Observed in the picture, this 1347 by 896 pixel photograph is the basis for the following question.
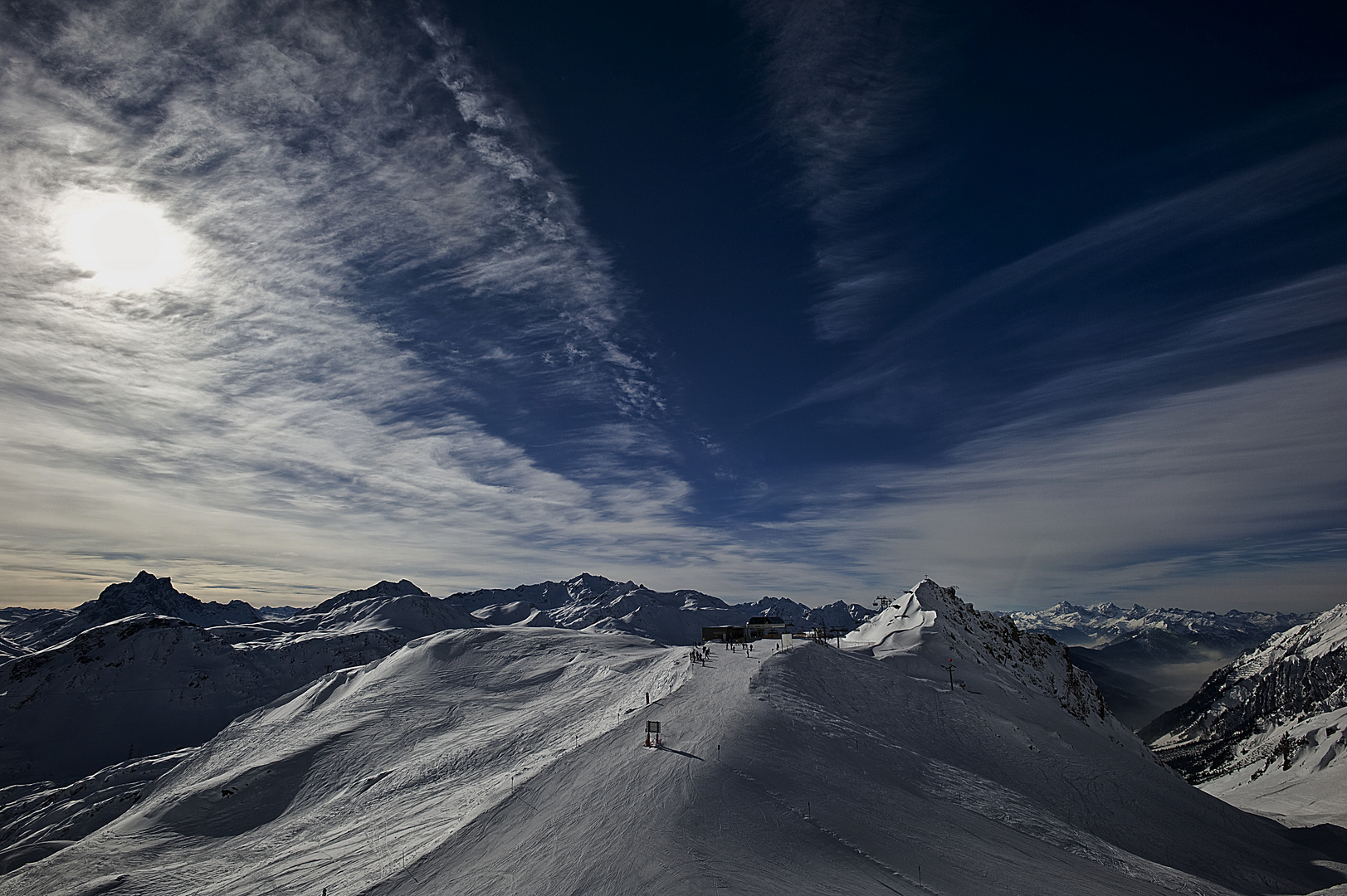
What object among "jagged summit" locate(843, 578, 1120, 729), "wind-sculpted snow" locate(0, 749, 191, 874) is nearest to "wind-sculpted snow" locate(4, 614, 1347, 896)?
"jagged summit" locate(843, 578, 1120, 729)

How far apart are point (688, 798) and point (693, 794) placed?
42 centimetres

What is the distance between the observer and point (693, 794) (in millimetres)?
26281

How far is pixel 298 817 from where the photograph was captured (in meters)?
45.1

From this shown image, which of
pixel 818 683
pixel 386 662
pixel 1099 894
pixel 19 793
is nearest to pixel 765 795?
pixel 1099 894

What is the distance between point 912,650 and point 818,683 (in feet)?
66.8

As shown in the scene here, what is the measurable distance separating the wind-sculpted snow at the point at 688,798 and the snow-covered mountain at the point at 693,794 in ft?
0.61

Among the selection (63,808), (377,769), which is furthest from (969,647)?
(63,808)

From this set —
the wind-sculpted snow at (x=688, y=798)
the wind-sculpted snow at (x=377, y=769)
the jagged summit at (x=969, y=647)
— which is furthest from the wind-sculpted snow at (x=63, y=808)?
the jagged summit at (x=969, y=647)

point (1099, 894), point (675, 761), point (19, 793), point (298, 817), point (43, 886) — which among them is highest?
point (675, 761)

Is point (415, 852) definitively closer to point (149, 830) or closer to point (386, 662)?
point (149, 830)

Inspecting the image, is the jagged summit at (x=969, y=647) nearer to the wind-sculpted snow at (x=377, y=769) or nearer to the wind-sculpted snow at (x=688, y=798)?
the wind-sculpted snow at (x=688, y=798)

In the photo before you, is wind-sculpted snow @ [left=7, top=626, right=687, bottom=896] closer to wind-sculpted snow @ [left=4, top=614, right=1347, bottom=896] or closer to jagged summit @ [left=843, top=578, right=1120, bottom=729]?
wind-sculpted snow @ [left=4, top=614, right=1347, bottom=896]

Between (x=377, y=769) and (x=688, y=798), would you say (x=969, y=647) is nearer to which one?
(x=688, y=798)

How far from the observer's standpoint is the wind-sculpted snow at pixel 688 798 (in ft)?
77.9
